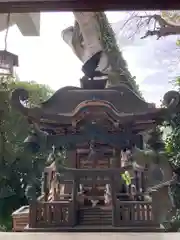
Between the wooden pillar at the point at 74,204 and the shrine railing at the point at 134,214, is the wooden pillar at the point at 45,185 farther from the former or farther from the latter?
the shrine railing at the point at 134,214

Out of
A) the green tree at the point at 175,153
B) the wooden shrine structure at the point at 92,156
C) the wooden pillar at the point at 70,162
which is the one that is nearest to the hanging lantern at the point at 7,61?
the wooden shrine structure at the point at 92,156

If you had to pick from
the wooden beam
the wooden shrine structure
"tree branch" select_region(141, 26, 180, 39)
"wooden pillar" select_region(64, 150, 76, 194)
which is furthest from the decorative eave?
the wooden beam

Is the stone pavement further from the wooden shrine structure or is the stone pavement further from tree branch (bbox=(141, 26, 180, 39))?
tree branch (bbox=(141, 26, 180, 39))

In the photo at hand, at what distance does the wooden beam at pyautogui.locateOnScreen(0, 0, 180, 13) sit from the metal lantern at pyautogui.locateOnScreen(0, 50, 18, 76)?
1.46 feet

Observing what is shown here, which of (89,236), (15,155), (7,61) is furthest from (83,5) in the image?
(89,236)

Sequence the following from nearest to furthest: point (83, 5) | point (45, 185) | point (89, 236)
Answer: point (83, 5)
point (89, 236)
point (45, 185)

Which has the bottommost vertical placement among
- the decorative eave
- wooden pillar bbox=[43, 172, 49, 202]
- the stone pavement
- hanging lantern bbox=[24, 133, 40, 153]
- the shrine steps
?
the stone pavement

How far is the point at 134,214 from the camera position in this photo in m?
1.22

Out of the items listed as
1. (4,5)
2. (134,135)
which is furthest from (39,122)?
(4,5)

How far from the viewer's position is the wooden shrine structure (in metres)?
1.20

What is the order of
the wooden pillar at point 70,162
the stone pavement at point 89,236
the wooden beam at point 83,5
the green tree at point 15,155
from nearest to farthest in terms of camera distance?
1. the wooden beam at point 83,5
2. the stone pavement at point 89,236
3. the green tree at point 15,155
4. the wooden pillar at point 70,162

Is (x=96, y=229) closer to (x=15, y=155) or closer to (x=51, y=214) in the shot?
(x=51, y=214)

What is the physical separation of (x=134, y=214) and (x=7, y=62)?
74 centimetres

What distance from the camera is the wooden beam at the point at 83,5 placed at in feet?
2.31
